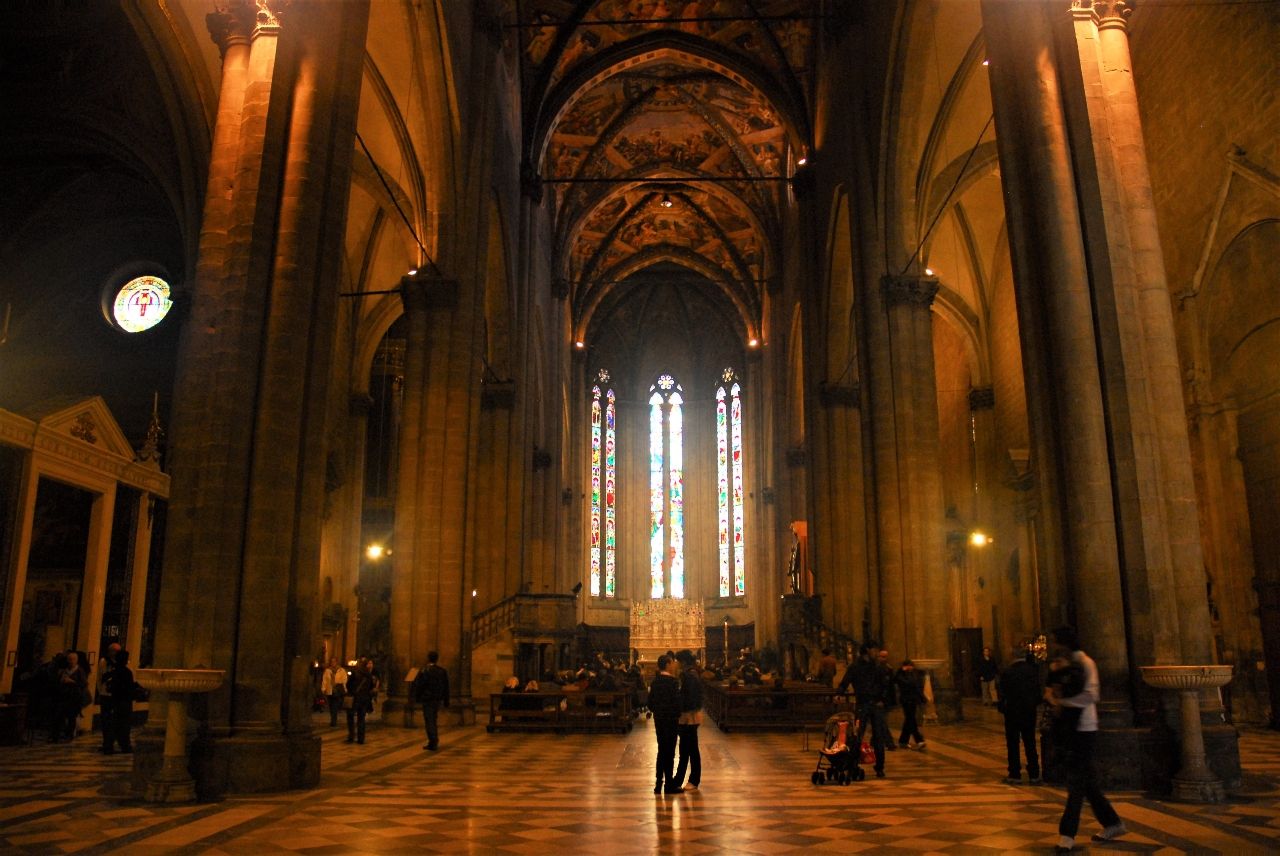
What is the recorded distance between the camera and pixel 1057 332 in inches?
351

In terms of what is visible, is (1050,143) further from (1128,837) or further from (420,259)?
(420,259)

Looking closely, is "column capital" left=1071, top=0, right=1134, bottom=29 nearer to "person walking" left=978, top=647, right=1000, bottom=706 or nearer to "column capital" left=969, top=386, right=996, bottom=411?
"person walking" left=978, top=647, right=1000, bottom=706

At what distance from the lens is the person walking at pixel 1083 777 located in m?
5.45

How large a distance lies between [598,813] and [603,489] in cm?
3714

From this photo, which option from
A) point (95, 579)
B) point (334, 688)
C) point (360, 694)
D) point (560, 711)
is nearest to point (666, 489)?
point (334, 688)

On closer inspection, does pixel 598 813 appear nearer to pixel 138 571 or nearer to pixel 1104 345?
pixel 1104 345

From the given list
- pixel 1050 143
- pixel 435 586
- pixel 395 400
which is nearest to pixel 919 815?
pixel 1050 143

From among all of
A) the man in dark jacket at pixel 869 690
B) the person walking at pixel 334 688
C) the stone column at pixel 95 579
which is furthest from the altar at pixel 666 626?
the man in dark jacket at pixel 869 690

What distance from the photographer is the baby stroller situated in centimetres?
879

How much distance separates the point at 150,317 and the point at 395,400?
7899 mm

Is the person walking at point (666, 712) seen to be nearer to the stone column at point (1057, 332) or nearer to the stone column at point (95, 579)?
the stone column at point (1057, 332)

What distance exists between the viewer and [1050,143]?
9.27 m

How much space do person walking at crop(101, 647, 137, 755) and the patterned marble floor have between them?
455mm

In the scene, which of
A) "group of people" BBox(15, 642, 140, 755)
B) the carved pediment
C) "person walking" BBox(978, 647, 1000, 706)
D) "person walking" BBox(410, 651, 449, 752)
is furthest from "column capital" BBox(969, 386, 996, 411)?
"group of people" BBox(15, 642, 140, 755)
